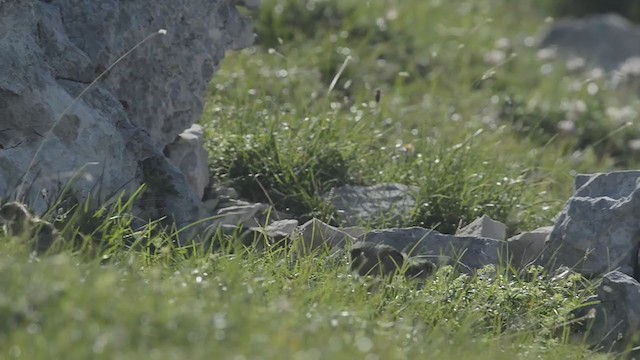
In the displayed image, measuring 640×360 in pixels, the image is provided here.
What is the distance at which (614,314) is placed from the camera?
193 inches

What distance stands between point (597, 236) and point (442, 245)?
25.4 inches

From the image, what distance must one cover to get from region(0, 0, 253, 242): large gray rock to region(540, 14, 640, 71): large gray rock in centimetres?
702

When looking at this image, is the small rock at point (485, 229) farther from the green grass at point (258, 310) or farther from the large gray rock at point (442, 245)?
the green grass at point (258, 310)

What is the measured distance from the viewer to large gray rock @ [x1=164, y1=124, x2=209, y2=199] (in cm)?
610

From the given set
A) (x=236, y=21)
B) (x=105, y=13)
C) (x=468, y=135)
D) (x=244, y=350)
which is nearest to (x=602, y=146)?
(x=468, y=135)

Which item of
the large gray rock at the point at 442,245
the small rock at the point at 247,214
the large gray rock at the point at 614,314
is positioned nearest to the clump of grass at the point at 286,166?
the small rock at the point at 247,214

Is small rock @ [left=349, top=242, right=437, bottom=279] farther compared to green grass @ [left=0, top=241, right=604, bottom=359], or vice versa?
small rock @ [left=349, top=242, right=437, bottom=279]

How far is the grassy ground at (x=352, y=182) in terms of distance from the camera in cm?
344

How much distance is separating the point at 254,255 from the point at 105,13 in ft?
4.59

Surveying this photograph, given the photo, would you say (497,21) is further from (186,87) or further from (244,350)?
(244,350)

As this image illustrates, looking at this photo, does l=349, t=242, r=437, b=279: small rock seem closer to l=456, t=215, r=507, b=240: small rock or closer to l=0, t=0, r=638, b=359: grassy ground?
l=0, t=0, r=638, b=359: grassy ground

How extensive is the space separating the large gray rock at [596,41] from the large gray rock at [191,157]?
6821 millimetres

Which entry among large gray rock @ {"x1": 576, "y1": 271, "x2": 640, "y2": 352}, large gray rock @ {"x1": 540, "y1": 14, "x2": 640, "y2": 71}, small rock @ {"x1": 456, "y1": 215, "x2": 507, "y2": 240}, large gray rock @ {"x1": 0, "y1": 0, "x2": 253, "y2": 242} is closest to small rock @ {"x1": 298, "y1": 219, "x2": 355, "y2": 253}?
large gray rock @ {"x1": 0, "y1": 0, "x2": 253, "y2": 242}

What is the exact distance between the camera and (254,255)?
16.2 ft
